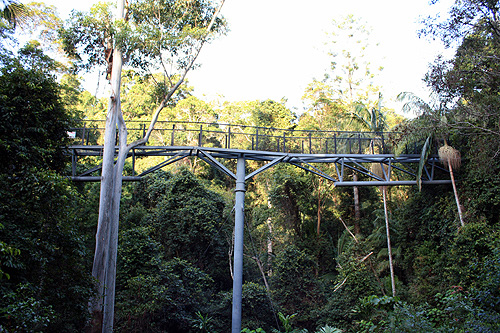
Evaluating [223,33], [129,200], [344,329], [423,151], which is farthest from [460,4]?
[129,200]

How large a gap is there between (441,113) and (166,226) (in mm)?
12773

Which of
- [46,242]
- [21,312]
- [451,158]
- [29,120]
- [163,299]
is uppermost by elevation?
[451,158]

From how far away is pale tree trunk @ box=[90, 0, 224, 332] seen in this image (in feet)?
33.8

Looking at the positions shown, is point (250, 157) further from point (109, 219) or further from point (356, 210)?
point (356, 210)

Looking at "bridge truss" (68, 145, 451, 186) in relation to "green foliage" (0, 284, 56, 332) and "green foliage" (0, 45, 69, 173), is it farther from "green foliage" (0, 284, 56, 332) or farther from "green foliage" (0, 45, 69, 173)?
"green foliage" (0, 284, 56, 332)

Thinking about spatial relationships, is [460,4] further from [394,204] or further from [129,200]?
[129,200]

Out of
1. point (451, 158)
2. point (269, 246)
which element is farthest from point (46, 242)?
point (269, 246)

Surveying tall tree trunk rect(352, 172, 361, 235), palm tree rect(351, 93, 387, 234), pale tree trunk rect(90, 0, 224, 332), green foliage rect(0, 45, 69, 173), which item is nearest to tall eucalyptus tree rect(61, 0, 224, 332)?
pale tree trunk rect(90, 0, 224, 332)

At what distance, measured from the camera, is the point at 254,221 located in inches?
844

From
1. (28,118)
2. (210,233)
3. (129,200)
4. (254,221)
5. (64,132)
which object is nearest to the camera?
(28,118)

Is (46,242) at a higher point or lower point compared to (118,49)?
lower

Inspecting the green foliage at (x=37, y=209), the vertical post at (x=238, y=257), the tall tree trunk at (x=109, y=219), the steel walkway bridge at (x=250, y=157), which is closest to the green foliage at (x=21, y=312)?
the green foliage at (x=37, y=209)

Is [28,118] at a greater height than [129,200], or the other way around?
[28,118]

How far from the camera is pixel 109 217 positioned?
11.0 metres
